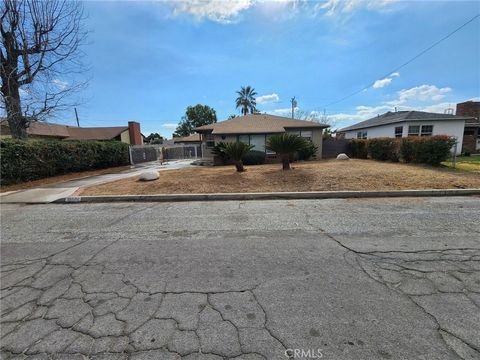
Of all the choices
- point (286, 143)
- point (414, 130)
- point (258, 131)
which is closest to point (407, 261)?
point (286, 143)

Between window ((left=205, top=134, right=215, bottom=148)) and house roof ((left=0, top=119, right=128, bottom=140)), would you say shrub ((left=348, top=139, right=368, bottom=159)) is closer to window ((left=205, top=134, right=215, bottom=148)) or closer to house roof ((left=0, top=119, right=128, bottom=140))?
window ((left=205, top=134, right=215, bottom=148))

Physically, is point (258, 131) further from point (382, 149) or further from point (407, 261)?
point (407, 261)

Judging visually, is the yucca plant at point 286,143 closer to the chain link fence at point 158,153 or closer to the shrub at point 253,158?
the shrub at point 253,158

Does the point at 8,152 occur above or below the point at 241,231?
above

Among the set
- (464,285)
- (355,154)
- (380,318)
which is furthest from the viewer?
(355,154)

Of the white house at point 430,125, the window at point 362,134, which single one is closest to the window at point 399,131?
the white house at point 430,125

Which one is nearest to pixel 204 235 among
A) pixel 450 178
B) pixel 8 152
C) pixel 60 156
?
pixel 450 178

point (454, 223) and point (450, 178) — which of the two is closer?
point (454, 223)

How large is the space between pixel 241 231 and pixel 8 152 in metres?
11.8

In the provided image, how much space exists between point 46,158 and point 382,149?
763 inches

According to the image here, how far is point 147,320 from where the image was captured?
227cm

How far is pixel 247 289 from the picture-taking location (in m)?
2.71

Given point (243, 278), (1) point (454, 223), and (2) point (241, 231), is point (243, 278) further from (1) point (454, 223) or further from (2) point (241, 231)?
(1) point (454, 223)

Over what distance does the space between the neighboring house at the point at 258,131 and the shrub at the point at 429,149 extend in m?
6.85
